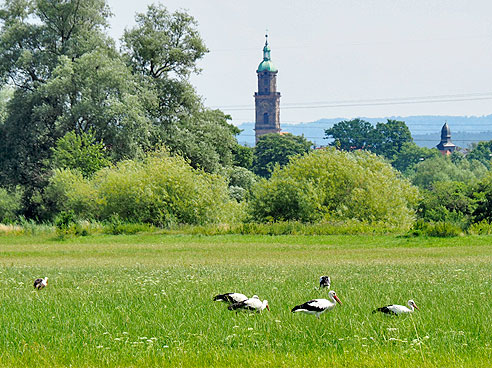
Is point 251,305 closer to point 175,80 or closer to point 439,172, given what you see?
point 175,80

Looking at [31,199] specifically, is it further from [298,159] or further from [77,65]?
[298,159]

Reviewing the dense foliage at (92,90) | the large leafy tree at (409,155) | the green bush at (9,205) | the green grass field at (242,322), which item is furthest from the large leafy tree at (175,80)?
the large leafy tree at (409,155)

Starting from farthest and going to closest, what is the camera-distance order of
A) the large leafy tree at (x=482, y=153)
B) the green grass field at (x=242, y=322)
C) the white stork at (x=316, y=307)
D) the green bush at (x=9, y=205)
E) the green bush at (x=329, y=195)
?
the large leafy tree at (x=482, y=153), the green bush at (x=9, y=205), the green bush at (x=329, y=195), the white stork at (x=316, y=307), the green grass field at (x=242, y=322)

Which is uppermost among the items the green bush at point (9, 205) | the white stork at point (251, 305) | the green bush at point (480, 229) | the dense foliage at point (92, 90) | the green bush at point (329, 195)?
the dense foliage at point (92, 90)

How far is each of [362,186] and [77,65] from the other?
103ft

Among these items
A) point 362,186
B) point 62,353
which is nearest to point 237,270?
A: point 62,353

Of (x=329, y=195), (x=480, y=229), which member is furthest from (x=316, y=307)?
(x=329, y=195)

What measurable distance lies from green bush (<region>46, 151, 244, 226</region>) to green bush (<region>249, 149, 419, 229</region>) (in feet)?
11.0

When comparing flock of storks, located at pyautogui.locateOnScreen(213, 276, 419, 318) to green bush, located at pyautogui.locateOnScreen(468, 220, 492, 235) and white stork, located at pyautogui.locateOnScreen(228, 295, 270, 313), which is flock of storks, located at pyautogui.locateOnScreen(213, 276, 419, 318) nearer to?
white stork, located at pyautogui.locateOnScreen(228, 295, 270, 313)

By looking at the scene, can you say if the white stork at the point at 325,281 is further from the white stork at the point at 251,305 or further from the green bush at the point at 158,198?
the green bush at the point at 158,198

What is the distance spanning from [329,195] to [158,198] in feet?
40.0

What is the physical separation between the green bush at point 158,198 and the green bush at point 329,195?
334cm

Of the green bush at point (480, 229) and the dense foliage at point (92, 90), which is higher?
the dense foliage at point (92, 90)

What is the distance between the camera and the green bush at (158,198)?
51156 millimetres
